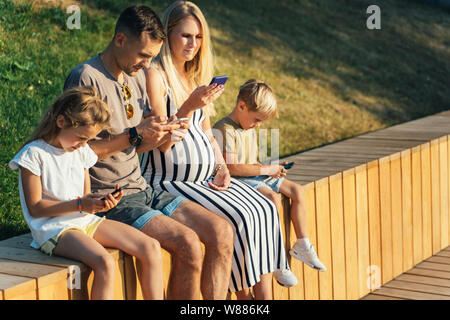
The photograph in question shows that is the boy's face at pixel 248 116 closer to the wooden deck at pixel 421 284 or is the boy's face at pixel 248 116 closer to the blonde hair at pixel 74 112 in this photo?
the blonde hair at pixel 74 112

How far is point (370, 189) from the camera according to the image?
4.45 metres

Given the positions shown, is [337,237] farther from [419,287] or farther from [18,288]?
[18,288]

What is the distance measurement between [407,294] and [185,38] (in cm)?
216

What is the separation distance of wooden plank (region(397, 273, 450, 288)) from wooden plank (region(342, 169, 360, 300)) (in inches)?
19.8

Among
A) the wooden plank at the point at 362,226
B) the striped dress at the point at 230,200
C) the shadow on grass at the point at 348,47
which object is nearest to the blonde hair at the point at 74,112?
the striped dress at the point at 230,200

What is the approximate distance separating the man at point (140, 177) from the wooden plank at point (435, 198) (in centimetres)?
264

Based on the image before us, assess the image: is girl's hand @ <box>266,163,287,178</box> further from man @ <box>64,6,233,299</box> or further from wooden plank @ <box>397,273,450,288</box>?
wooden plank @ <box>397,273,450,288</box>

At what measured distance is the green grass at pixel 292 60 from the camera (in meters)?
5.06

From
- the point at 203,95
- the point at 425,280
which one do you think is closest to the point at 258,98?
the point at 203,95

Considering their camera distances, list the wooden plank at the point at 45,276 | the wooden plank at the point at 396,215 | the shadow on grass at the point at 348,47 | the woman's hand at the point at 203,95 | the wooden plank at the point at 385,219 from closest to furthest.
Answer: the wooden plank at the point at 45,276, the woman's hand at the point at 203,95, the wooden plank at the point at 385,219, the wooden plank at the point at 396,215, the shadow on grass at the point at 348,47

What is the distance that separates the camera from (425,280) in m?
4.57
